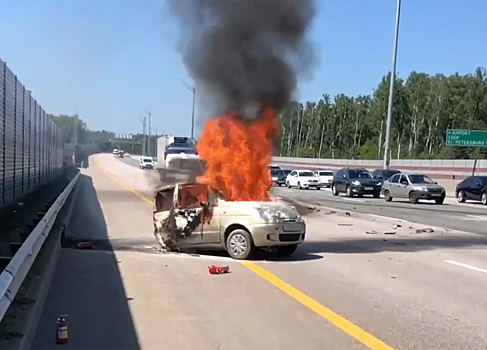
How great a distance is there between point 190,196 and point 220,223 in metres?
0.89

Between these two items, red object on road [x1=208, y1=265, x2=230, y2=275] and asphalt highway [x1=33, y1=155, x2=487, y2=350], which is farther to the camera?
red object on road [x1=208, y1=265, x2=230, y2=275]

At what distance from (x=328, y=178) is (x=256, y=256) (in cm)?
4170

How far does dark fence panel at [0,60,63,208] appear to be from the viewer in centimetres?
1388

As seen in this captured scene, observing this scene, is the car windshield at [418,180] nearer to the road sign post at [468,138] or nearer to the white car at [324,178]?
the road sign post at [468,138]

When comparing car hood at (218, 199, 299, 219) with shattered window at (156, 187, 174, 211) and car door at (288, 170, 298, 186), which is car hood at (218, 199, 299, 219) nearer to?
shattered window at (156, 187, 174, 211)

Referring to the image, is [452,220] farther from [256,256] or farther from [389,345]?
[389,345]

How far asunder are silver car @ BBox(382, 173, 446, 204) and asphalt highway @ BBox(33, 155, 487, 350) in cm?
1835

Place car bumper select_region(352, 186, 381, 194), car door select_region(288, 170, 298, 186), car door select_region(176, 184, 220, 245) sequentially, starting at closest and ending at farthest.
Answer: car door select_region(176, 184, 220, 245) < car bumper select_region(352, 186, 381, 194) < car door select_region(288, 170, 298, 186)

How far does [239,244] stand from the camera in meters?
12.4

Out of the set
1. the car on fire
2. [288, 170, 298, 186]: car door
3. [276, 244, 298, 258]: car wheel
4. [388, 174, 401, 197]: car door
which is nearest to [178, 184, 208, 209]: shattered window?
the car on fire

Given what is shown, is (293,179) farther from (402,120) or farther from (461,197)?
(402,120)

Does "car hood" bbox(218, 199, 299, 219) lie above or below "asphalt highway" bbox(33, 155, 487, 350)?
above

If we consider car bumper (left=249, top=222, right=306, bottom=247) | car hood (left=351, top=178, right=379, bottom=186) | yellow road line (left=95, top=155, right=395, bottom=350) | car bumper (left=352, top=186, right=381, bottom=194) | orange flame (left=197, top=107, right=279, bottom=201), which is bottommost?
car bumper (left=352, top=186, right=381, bottom=194)

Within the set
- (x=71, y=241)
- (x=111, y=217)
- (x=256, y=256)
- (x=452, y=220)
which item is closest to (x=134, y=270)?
(x=256, y=256)
